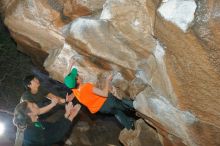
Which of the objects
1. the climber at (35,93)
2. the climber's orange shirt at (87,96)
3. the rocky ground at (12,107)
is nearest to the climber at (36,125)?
the climber at (35,93)

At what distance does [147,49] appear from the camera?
6527mm

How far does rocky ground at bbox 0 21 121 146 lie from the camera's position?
10.8 m

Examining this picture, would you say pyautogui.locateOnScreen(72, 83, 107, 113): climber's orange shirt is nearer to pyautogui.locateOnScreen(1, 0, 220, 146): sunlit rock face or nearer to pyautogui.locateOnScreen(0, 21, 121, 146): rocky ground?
pyautogui.locateOnScreen(1, 0, 220, 146): sunlit rock face

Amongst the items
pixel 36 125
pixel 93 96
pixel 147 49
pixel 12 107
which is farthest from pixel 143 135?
pixel 12 107

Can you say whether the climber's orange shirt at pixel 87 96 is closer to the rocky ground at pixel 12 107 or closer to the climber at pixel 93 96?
the climber at pixel 93 96

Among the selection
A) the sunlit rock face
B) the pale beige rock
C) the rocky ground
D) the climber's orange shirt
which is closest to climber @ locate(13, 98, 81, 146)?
the climber's orange shirt

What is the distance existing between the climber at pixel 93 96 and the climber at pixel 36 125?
334 millimetres

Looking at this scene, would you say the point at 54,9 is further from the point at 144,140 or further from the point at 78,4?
the point at 144,140

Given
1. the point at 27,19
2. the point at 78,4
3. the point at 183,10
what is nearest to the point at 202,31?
the point at 183,10

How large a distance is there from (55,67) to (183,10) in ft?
15.1

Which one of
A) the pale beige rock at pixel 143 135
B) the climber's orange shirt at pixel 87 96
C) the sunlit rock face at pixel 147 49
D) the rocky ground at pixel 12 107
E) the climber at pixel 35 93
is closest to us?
the sunlit rock face at pixel 147 49

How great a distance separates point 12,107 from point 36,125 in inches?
289

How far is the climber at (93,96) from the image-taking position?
6.28 metres

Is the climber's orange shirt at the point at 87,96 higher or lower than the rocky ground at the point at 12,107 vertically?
higher
